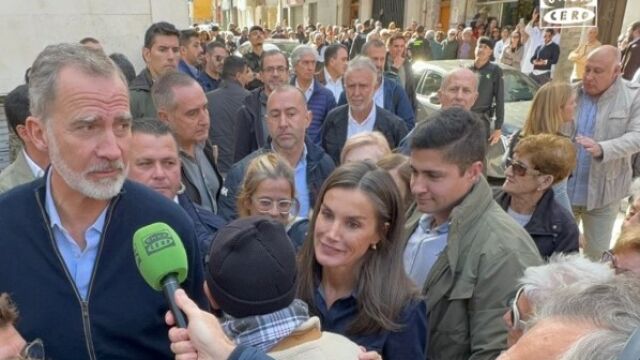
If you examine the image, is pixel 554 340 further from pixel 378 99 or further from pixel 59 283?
pixel 378 99

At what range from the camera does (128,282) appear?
1.72 m

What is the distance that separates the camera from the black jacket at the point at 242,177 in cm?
319

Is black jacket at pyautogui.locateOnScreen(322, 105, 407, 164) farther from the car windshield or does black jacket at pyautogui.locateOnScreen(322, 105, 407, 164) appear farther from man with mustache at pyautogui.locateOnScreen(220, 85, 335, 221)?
the car windshield

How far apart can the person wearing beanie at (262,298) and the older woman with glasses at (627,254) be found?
1.07 metres

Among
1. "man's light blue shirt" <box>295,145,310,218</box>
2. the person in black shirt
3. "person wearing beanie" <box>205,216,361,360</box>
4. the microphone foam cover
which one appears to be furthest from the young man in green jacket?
the person in black shirt

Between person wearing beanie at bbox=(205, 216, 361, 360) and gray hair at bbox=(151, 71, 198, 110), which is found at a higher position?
gray hair at bbox=(151, 71, 198, 110)

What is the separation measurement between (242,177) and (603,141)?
2942mm

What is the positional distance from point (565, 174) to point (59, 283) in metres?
2.54

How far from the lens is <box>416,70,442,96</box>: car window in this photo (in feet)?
28.3

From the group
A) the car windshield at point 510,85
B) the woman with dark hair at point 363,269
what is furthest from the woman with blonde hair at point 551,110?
the car windshield at point 510,85

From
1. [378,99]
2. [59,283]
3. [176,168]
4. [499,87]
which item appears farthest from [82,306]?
[499,87]

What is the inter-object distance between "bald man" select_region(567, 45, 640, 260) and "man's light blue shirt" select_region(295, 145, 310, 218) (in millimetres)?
2138

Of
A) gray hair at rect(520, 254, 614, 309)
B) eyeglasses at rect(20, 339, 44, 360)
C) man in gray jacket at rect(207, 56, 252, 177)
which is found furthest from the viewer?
man in gray jacket at rect(207, 56, 252, 177)

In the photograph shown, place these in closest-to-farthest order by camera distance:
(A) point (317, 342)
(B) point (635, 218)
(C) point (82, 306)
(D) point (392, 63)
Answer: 1. (A) point (317, 342)
2. (C) point (82, 306)
3. (B) point (635, 218)
4. (D) point (392, 63)
